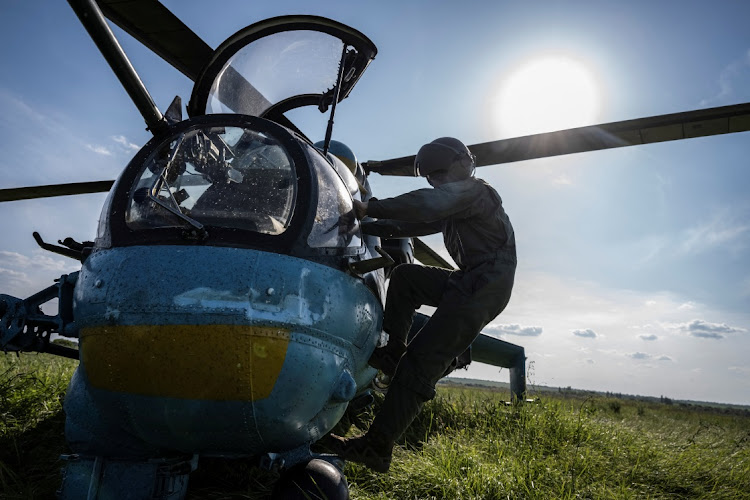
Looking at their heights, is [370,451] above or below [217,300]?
below

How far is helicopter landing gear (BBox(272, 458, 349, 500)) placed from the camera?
2062 millimetres

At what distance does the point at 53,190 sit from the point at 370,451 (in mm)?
4331

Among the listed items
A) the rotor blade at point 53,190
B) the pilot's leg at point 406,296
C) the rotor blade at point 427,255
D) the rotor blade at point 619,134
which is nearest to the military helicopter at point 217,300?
the pilot's leg at point 406,296

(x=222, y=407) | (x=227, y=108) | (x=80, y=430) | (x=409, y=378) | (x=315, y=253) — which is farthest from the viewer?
(x=227, y=108)

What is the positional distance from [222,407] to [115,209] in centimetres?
111

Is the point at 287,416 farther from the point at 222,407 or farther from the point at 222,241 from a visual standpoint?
the point at 222,241

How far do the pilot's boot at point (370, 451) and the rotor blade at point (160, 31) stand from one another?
8.22 ft

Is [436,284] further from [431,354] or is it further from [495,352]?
[495,352]

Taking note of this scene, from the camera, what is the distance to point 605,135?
12.8 ft

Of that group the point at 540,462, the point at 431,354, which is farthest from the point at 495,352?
the point at 431,354

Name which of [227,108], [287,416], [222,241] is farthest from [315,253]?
[227,108]

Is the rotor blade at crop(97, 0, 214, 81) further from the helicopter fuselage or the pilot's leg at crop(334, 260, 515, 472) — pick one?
the pilot's leg at crop(334, 260, 515, 472)

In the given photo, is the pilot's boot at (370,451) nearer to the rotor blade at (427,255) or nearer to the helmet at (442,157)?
the helmet at (442,157)

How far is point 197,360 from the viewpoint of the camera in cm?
176
